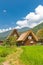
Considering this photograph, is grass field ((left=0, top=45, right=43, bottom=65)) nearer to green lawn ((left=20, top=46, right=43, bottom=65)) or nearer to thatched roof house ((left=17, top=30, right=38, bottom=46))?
green lawn ((left=20, top=46, right=43, bottom=65))

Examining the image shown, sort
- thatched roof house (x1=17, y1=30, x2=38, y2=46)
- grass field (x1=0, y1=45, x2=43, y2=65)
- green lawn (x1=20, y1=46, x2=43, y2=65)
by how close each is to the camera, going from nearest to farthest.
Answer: green lawn (x1=20, y1=46, x2=43, y2=65), grass field (x1=0, y1=45, x2=43, y2=65), thatched roof house (x1=17, y1=30, x2=38, y2=46)

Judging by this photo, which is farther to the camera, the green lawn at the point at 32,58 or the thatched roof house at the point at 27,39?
the thatched roof house at the point at 27,39

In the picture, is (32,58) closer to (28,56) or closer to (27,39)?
(28,56)

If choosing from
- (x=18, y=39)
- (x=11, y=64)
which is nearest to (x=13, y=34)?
(x=18, y=39)

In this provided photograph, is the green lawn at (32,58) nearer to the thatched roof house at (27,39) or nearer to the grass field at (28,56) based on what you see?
the grass field at (28,56)

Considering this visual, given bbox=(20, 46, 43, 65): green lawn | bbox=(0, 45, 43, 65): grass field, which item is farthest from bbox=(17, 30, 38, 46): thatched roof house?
bbox=(20, 46, 43, 65): green lawn

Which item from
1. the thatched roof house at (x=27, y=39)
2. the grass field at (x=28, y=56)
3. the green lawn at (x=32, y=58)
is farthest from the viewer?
the thatched roof house at (x=27, y=39)

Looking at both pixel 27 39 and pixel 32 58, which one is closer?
pixel 32 58

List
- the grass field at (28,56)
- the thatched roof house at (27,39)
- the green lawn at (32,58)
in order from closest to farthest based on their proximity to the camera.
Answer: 1. the green lawn at (32,58)
2. the grass field at (28,56)
3. the thatched roof house at (27,39)

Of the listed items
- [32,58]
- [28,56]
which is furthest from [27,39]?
[32,58]

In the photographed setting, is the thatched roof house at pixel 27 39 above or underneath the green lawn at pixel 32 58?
above

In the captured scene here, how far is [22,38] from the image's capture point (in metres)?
91.6

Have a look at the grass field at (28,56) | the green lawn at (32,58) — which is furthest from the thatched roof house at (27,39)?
the green lawn at (32,58)

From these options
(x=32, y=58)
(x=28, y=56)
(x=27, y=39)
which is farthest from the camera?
(x=27, y=39)
